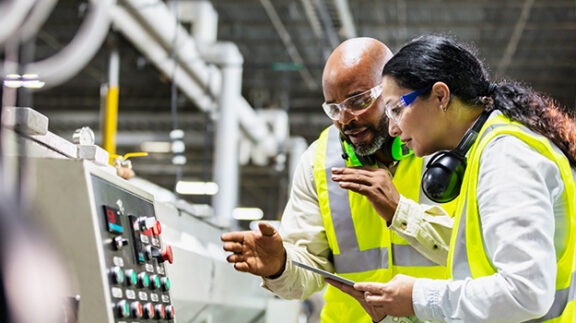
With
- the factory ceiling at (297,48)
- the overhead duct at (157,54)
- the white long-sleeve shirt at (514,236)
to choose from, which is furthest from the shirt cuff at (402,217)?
the factory ceiling at (297,48)

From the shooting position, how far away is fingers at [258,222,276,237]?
7.17 ft

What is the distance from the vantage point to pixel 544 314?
62.4 inches

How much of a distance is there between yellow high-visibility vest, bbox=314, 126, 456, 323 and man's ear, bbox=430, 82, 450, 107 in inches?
29.2

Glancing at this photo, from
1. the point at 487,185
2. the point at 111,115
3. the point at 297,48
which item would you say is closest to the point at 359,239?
the point at 487,185

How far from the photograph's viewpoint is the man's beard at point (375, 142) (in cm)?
256

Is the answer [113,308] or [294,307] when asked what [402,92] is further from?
[294,307]

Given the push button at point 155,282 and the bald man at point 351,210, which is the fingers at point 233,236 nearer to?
the bald man at point 351,210

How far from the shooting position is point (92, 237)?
1.39 m

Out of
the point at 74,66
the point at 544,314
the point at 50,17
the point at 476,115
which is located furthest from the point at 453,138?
the point at 50,17

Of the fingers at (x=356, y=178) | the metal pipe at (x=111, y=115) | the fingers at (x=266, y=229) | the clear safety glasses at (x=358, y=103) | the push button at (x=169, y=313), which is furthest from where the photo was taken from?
the metal pipe at (x=111, y=115)

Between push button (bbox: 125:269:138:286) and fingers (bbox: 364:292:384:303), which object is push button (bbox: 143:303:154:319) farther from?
fingers (bbox: 364:292:384:303)

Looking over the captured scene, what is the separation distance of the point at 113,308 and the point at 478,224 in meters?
0.82

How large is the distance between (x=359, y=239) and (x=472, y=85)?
87 cm

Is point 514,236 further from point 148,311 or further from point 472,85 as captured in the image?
point 148,311
